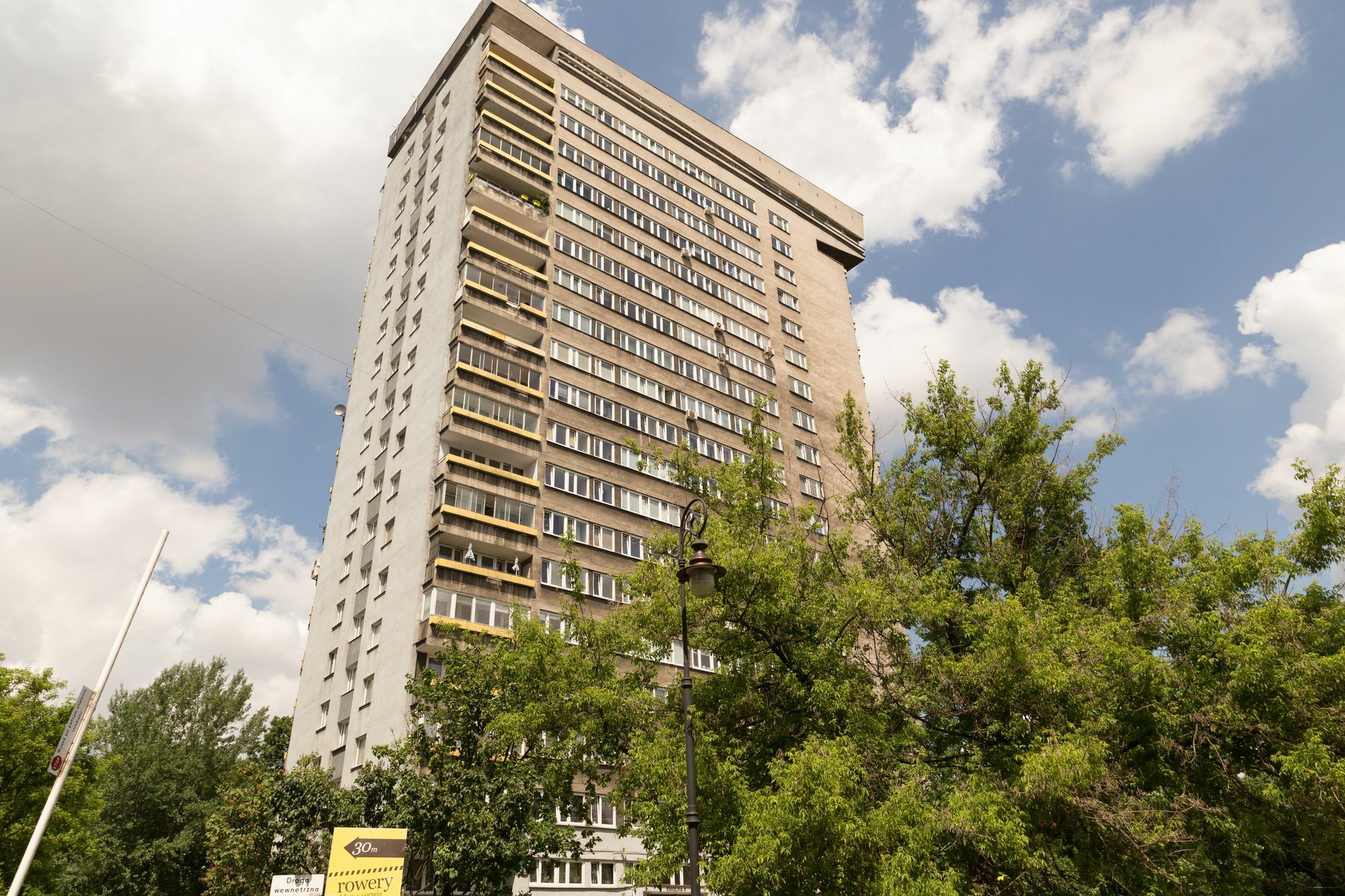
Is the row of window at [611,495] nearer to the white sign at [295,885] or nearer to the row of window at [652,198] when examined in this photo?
the white sign at [295,885]

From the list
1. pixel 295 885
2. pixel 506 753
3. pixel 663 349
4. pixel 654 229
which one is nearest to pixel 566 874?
pixel 506 753

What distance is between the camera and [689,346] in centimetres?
4875

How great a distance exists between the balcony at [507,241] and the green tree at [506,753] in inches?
941

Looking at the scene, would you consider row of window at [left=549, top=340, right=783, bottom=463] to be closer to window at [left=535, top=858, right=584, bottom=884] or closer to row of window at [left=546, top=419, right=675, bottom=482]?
row of window at [left=546, top=419, right=675, bottom=482]

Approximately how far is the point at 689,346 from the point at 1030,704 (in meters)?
35.0

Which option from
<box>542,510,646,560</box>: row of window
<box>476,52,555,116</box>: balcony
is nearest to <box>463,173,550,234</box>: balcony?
<box>476,52,555,116</box>: balcony

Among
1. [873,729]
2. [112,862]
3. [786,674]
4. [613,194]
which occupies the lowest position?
[112,862]

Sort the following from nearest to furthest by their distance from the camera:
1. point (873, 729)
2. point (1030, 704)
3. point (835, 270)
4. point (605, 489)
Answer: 1. point (1030, 704)
2. point (873, 729)
3. point (605, 489)
4. point (835, 270)

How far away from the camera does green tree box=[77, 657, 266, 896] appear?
1784 inches

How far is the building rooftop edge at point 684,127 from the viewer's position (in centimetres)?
5209

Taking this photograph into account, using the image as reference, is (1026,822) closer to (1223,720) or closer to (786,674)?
(1223,720)

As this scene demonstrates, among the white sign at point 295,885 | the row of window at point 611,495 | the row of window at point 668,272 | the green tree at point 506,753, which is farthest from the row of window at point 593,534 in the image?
the white sign at point 295,885

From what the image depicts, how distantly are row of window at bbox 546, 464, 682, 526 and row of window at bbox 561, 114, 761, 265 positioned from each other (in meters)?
21.2

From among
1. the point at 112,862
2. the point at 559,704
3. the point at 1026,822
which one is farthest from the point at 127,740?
the point at 1026,822
